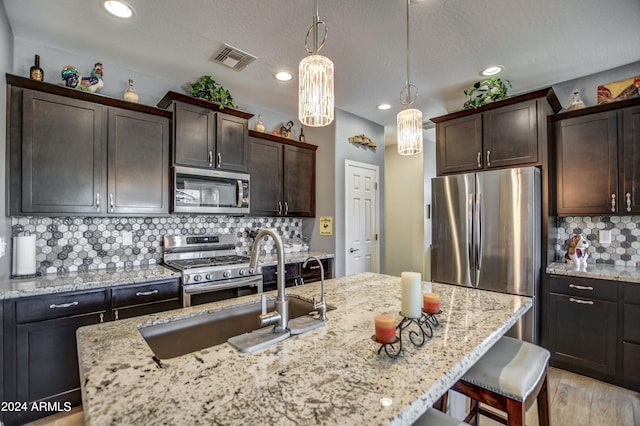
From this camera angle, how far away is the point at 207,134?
301cm

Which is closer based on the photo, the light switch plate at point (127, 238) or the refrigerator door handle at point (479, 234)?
Result: the light switch plate at point (127, 238)

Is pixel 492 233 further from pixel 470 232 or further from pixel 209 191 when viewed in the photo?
pixel 209 191

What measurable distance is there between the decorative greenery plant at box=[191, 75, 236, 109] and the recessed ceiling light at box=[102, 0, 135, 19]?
874 millimetres

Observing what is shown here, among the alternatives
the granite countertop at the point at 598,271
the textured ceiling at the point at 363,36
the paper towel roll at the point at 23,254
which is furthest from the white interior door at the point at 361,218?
the paper towel roll at the point at 23,254

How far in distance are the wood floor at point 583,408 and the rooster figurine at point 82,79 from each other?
2437 millimetres

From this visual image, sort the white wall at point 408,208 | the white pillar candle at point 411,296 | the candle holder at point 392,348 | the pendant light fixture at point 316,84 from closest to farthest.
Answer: the candle holder at point 392,348 < the white pillar candle at point 411,296 < the pendant light fixture at point 316,84 < the white wall at point 408,208

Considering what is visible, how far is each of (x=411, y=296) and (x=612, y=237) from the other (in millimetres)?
2941

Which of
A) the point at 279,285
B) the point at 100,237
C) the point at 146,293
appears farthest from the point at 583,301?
the point at 100,237

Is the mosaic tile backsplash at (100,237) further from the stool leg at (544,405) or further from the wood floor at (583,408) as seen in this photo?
the stool leg at (544,405)

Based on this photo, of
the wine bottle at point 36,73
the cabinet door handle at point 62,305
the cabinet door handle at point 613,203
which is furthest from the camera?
the cabinet door handle at point 613,203

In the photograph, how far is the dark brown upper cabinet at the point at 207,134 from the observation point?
9.29 feet

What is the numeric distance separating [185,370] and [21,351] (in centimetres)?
192

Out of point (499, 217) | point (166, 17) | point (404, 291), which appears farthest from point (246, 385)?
point (499, 217)

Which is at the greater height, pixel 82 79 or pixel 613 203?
pixel 82 79
